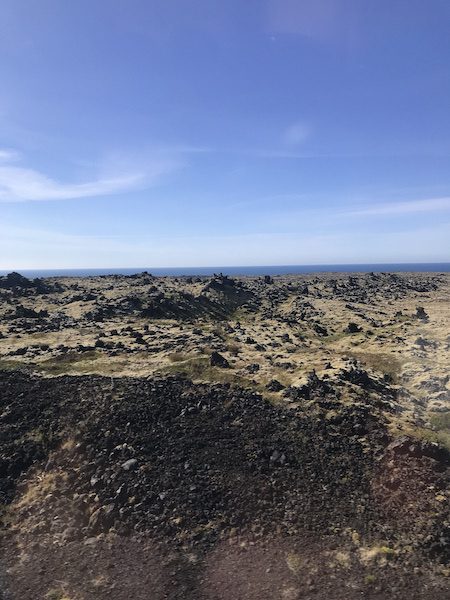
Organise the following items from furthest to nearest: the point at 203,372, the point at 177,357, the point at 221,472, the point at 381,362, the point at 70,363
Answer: the point at 381,362
the point at 177,357
the point at 70,363
the point at 203,372
the point at 221,472

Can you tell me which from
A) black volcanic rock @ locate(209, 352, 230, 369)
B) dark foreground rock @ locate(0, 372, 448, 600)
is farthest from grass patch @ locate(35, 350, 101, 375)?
black volcanic rock @ locate(209, 352, 230, 369)

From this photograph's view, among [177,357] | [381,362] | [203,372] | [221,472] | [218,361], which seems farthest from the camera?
[381,362]

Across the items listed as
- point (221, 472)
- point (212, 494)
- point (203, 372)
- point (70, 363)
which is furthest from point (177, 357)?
point (212, 494)

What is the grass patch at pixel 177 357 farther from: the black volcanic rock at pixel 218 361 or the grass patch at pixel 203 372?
the black volcanic rock at pixel 218 361

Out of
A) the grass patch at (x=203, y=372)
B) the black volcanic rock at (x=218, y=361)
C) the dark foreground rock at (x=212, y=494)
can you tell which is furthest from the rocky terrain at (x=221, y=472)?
the black volcanic rock at (x=218, y=361)

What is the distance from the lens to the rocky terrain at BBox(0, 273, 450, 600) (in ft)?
73.6

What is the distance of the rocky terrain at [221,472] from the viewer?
22.4 metres

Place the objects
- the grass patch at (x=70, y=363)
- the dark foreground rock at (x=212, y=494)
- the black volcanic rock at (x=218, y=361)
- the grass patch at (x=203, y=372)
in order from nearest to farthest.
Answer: the dark foreground rock at (x=212, y=494)
the grass patch at (x=203, y=372)
the grass patch at (x=70, y=363)
the black volcanic rock at (x=218, y=361)

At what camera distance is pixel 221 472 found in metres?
29.6

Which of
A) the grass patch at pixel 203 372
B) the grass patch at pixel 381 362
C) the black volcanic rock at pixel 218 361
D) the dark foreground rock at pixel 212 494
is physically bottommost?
the dark foreground rock at pixel 212 494

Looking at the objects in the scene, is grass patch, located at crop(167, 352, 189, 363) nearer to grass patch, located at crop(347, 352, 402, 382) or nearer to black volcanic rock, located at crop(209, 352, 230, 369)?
black volcanic rock, located at crop(209, 352, 230, 369)

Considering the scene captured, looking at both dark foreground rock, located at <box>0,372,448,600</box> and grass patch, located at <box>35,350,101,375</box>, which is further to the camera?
grass patch, located at <box>35,350,101,375</box>

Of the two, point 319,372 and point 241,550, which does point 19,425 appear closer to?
point 241,550

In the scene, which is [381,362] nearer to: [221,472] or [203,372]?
[203,372]
